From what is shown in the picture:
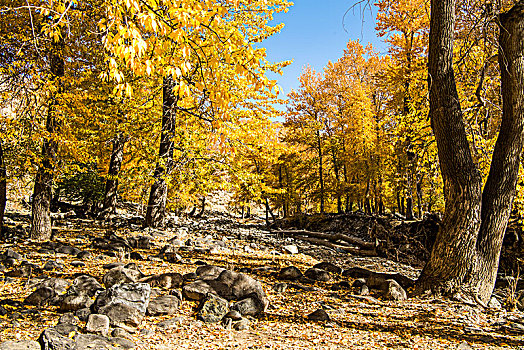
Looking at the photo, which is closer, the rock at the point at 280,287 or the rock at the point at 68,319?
the rock at the point at 68,319

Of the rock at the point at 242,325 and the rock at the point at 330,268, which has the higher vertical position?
the rock at the point at 330,268

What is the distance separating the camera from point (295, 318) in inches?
173

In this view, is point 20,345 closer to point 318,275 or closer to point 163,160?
point 318,275

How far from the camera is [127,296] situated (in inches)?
161

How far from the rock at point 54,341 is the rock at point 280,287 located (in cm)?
311

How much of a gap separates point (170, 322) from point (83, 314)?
990 millimetres

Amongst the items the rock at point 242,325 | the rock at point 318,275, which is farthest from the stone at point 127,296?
the rock at point 318,275

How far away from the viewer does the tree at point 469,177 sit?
5.09 m

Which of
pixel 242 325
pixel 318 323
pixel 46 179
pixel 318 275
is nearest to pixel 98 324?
pixel 242 325

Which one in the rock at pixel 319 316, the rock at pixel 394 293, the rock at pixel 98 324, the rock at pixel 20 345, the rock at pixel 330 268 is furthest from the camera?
the rock at pixel 330 268

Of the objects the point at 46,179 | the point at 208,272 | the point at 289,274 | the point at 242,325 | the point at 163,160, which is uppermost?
the point at 163,160

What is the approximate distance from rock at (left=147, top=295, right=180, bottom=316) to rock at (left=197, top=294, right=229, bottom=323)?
0.34 m

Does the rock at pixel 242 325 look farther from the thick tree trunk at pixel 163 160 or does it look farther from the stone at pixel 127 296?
the thick tree trunk at pixel 163 160

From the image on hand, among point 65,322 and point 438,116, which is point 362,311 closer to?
point 438,116
